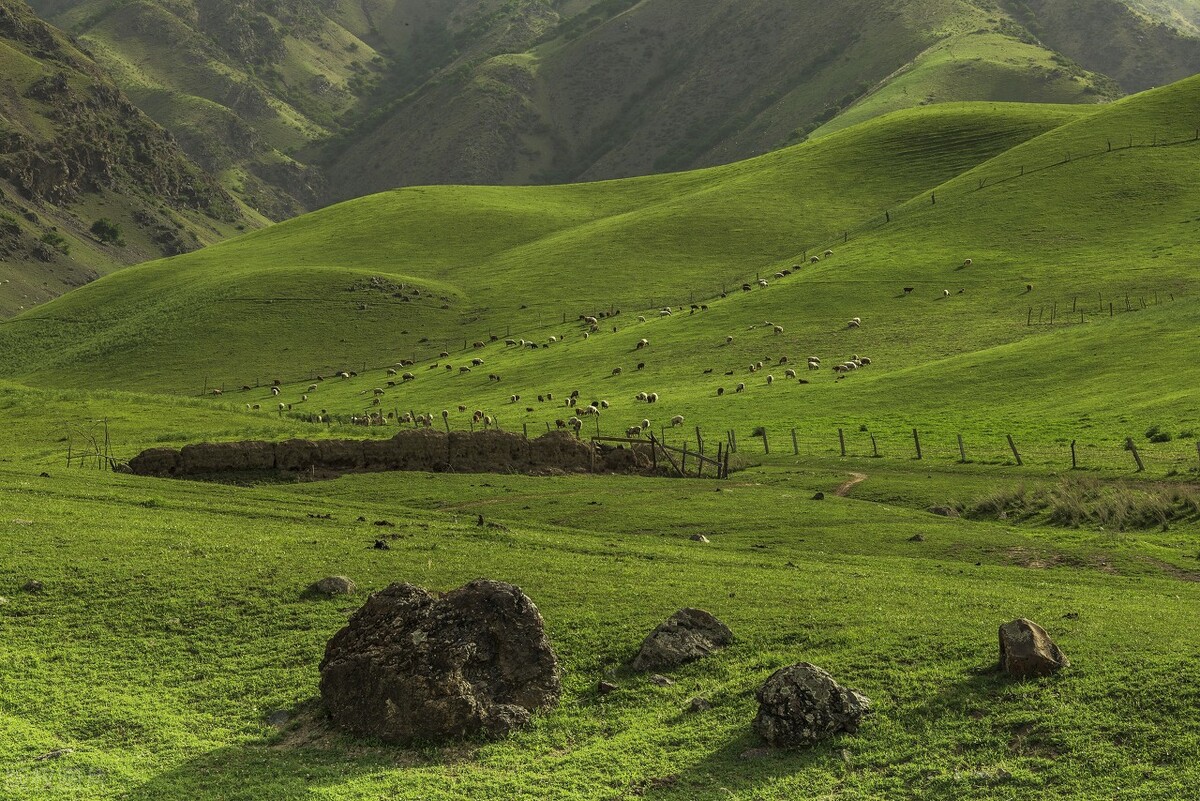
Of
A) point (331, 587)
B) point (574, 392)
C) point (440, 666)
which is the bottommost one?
point (440, 666)

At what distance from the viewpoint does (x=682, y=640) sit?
22.1 m

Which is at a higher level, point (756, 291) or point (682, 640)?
point (756, 291)

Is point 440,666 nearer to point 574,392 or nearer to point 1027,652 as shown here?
point 1027,652

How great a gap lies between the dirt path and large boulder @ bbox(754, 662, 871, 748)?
3053 cm

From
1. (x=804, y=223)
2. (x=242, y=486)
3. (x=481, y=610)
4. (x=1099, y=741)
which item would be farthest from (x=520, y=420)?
(x=804, y=223)

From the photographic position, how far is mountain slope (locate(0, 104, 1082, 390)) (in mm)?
125188

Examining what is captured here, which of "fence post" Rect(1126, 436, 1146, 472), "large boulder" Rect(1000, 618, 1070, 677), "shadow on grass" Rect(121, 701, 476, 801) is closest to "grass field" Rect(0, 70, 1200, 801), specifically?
"shadow on grass" Rect(121, 701, 476, 801)

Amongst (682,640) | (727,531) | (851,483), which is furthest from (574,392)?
(682,640)

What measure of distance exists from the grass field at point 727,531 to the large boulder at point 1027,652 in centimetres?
39

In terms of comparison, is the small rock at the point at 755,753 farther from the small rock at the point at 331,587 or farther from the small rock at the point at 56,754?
the small rock at the point at 331,587

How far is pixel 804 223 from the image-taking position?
142875 mm

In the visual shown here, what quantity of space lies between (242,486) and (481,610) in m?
29.4

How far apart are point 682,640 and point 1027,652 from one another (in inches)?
262

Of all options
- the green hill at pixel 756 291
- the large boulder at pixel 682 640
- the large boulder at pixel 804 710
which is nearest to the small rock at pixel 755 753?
the large boulder at pixel 804 710
